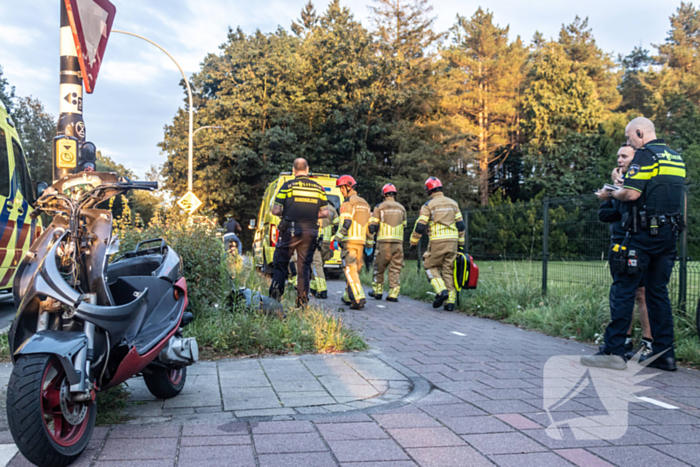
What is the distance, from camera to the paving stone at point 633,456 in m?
2.81

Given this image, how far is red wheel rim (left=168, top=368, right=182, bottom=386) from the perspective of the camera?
3809 millimetres

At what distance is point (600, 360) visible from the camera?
498 cm

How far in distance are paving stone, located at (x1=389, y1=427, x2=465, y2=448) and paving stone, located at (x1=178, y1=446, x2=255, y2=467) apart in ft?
2.66

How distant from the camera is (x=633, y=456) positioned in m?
2.90

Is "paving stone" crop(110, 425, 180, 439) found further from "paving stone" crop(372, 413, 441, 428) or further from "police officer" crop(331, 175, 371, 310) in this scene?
"police officer" crop(331, 175, 371, 310)

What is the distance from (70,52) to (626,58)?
47608mm

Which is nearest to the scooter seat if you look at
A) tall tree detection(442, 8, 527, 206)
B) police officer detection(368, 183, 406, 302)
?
police officer detection(368, 183, 406, 302)

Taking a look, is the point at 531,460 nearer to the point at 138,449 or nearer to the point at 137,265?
the point at 138,449

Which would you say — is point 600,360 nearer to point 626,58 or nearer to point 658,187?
point 658,187

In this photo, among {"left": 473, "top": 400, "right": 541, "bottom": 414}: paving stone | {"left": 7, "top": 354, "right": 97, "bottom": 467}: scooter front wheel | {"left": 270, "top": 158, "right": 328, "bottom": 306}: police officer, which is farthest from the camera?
{"left": 270, "top": 158, "right": 328, "bottom": 306}: police officer

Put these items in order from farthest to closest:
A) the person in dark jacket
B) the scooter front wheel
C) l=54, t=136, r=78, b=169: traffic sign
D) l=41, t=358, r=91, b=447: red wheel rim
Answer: the person in dark jacket
l=54, t=136, r=78, b=169: traffic sign
l=41, t=358, r=91, b=447: red wheel rim
the scooter front wheel

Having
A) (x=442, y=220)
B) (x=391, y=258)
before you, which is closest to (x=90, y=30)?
(x=442, y=220)

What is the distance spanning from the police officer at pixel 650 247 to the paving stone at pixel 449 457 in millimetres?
2572

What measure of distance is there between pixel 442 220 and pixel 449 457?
21.5 feet
